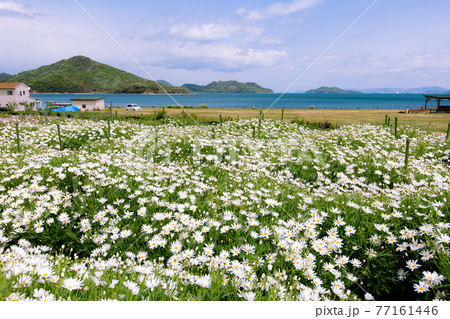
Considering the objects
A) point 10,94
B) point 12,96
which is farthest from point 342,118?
Result: point 10,94

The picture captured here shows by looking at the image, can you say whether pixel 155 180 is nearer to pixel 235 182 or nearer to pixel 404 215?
pixel 235 182

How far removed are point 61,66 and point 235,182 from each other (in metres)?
203

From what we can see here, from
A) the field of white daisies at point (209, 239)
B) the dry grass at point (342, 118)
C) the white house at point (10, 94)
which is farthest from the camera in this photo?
the white house at point (10, 94)

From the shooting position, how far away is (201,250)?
3.65 m

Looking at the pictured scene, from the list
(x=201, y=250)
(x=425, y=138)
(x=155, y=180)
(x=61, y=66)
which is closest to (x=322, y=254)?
(x=201, y=250)

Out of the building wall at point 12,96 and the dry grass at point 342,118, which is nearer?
the dry grass at point 342,118

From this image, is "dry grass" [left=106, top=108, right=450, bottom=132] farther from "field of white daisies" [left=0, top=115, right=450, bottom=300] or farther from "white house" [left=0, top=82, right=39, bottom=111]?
"white house" [left=0, top=82, right=39, bottom=111]

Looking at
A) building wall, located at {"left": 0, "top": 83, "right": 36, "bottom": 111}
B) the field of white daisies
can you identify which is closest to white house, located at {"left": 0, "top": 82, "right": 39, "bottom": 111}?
building wall, located at {"left": 0, "top": 83, "right": 36, "bottom": 111}
